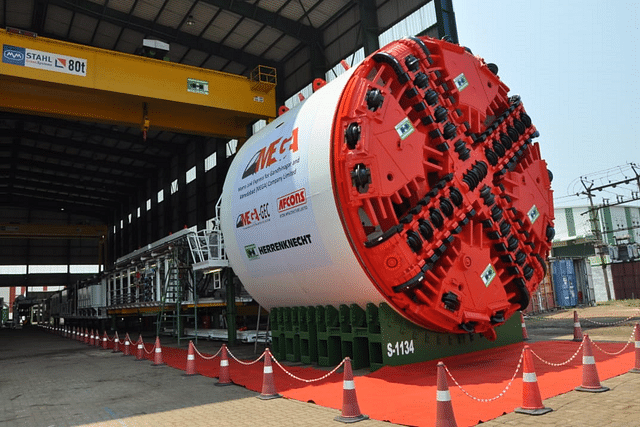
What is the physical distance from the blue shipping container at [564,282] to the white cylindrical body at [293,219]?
21.1 metres

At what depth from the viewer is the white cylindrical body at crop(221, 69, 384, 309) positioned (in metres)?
8.71

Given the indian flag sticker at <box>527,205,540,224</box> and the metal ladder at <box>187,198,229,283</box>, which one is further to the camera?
the metal ladder at <box>187,198,229,283</box>

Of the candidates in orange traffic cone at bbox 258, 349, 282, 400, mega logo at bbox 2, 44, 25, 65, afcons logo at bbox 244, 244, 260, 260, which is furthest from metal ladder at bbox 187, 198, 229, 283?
mega logo at bbox 2, 44, 25, 65

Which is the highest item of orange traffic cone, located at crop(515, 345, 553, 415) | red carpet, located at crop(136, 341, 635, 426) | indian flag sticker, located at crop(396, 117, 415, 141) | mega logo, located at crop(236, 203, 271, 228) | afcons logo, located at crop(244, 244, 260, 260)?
indian flag sticker, located at crop(396, 117, 415, 141)

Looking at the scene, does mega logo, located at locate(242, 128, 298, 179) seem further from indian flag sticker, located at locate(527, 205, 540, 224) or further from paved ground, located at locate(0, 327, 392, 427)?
indian flag sticker, located at locate(527, 205, 540, 224)

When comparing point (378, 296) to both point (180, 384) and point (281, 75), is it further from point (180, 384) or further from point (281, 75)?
point (281, 75)

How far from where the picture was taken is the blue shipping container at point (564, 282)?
27391 millimetres

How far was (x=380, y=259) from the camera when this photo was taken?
8211 mm

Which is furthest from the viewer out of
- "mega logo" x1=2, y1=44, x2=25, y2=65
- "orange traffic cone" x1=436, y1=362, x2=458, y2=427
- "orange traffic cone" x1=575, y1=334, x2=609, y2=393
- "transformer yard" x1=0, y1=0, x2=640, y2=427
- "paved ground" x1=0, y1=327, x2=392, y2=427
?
"mega logo" x1=2, y1=44, x2=25, y2=65

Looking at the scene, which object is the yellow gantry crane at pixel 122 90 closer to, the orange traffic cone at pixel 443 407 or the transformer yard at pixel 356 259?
the transformer yard at pixel 356 259

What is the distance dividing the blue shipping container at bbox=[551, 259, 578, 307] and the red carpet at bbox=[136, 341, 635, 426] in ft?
60.7

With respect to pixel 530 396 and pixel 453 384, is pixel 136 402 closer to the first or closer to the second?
pixel 453 384

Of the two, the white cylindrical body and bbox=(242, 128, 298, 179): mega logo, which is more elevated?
bbox=(242, 128, 298, 179): mega logo

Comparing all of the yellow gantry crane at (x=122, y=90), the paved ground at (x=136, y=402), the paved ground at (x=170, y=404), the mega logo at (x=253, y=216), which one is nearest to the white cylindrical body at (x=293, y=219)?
the mega logo at (x=253, y=216)
